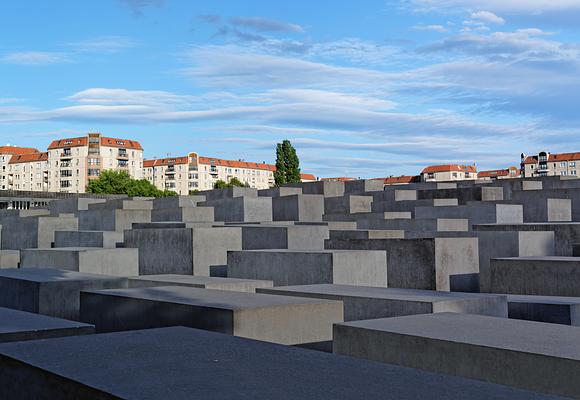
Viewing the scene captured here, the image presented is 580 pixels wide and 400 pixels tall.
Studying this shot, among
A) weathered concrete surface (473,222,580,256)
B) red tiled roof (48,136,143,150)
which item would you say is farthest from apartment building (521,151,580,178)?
weathered concrete surface (473,222,580,256)

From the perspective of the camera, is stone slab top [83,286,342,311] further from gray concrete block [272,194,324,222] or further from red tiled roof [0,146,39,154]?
red tiled roof [0,146,39,154]

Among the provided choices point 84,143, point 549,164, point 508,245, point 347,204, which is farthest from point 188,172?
point 508,245

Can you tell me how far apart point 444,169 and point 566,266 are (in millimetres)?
167196

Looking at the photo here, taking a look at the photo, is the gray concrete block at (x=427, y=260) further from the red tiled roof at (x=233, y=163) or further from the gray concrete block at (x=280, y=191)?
the red tiled roof at (x=233, y=163)

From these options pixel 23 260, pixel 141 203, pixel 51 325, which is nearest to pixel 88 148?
pixel 141 203

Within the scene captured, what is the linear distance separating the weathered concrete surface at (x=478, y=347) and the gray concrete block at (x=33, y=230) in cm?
1552

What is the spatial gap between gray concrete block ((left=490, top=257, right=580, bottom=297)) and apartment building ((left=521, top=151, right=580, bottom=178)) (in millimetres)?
159731

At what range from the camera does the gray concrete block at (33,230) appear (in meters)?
19.4

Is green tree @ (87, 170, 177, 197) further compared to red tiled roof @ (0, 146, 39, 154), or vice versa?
red tiled roof @ (0, 146, 39, 154)

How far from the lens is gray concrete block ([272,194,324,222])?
2105cm

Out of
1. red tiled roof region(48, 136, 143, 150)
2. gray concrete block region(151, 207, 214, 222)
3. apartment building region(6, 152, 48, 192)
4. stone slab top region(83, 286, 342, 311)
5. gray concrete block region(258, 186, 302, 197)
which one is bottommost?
stone slab top region(83, 286, 342, 311)

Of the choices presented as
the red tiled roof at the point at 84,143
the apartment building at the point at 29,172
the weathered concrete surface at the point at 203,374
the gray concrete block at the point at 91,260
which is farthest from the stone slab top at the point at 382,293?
the apartment building at the point at 29,172

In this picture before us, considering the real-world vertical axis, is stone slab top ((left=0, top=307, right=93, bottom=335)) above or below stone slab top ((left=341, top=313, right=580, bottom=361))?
above

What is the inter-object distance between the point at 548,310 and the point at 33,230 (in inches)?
618
